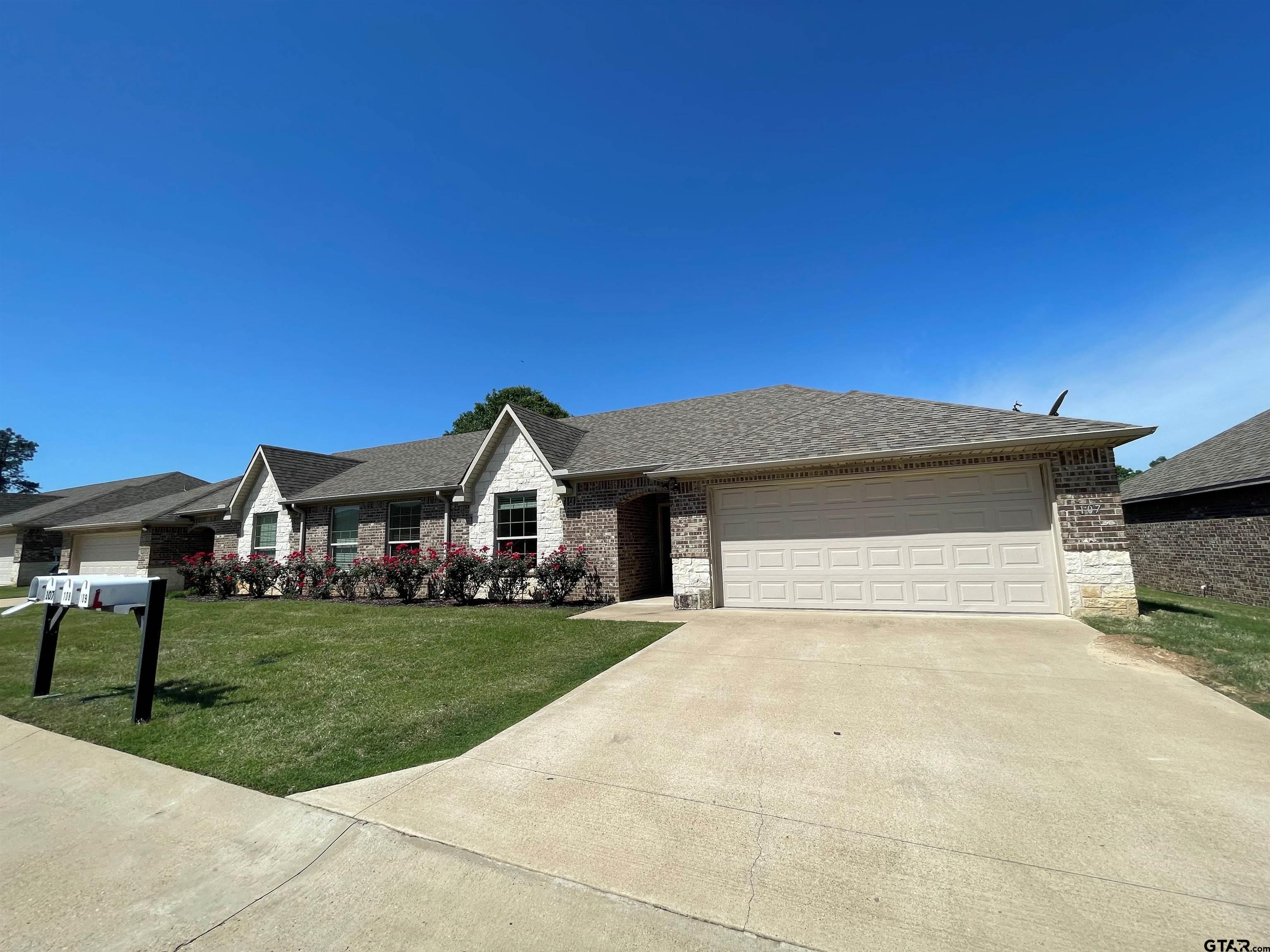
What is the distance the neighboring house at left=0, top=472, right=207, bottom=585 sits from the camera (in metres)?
26.6

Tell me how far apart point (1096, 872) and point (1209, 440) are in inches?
946

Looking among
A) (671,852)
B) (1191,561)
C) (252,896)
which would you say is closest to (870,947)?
(671,852)

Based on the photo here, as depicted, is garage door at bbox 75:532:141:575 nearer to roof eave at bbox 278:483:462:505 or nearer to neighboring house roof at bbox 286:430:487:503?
neighboring house roof at bbox 286:430:487:503

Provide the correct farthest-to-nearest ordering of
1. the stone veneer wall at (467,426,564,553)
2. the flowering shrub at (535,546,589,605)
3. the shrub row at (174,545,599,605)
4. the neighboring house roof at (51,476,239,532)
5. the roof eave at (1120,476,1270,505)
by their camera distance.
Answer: the neighboring house roof at (51,476,239,532)
the stone veneer wall at (467,426,564,553)
the shrub row at (174,545,599,605)
the flowering shrub at (535,546,589,605)
the roof eave at (1120,476,1270,505)

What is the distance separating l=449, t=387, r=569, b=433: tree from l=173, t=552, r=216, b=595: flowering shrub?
22.8 m

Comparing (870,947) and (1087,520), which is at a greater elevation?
(1087,520)

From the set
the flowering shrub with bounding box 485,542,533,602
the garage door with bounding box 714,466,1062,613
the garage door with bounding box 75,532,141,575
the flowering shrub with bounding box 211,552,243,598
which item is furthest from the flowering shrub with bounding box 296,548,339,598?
the garage door with bounding box 714,466,1062,613

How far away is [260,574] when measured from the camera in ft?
58.0

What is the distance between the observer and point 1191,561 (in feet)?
51.1

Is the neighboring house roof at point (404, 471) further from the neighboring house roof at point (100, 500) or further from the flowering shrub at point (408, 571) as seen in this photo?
the neighboring house roof at point (100, 500)

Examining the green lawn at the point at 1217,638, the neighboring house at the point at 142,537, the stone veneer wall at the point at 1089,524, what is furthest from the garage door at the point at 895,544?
the neighboring house at the point at 142,537

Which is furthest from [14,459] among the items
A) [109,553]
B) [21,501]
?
[109,553]

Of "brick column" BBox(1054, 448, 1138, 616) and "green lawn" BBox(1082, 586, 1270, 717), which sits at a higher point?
"brick column" BBox(1054, 448, 1138, 616)

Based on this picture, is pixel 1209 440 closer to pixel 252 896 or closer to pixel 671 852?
pixel 671 852
